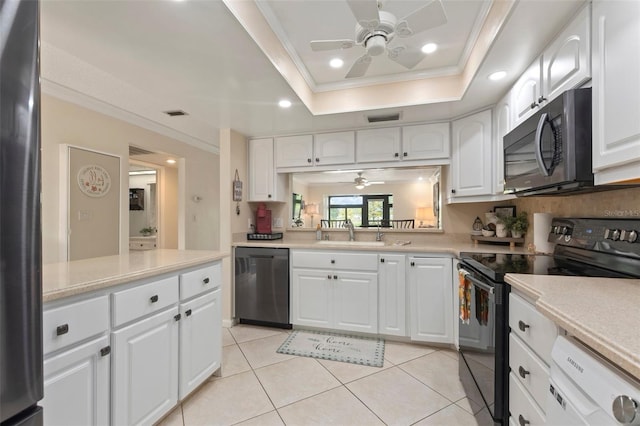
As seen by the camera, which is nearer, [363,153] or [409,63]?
[409,63]

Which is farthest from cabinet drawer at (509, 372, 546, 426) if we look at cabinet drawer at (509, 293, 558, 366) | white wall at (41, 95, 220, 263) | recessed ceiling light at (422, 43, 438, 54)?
white wall at (41, 95, 220, 263)

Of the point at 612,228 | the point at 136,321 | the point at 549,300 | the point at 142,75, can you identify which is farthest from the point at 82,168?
the point at 612,228

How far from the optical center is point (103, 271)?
4.47 ft

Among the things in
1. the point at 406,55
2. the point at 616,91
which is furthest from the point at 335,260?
the point at 616,91

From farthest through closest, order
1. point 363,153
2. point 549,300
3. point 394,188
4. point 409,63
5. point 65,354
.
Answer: point 394,188, point 363,153, point 409,63, point 65,354, point 549,300

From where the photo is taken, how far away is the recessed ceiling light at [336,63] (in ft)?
7.14

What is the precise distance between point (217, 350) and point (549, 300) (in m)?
1.96

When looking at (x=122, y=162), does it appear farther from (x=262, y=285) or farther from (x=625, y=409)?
(x=625, y=409)

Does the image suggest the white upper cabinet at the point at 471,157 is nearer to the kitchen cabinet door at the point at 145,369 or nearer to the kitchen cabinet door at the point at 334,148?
the kitchen cabinet door at the point at 334,148

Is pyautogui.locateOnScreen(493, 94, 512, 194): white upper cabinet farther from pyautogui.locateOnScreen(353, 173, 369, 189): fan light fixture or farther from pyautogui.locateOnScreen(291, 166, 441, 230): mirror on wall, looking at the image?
pyautogui.locateOnScreen(353, 173, 369, 189): fan light fixture

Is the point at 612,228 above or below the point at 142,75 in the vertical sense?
below

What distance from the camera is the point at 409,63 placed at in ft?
5.73

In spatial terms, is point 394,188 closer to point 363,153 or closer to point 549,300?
point 363,153

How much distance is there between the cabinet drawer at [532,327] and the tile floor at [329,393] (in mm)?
626
